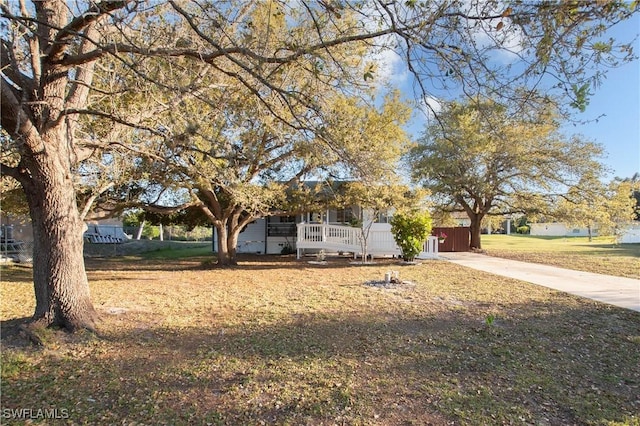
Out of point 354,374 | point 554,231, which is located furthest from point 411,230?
point 554,231

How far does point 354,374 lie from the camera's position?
394 centimetres

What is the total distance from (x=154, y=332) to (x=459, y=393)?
4.22m

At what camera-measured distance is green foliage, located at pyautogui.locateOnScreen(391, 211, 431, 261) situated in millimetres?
14219

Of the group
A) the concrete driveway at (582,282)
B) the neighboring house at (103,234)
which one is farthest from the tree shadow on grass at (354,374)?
the neighboring house at (103,234)

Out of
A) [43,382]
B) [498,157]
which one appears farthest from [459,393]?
[498,157]

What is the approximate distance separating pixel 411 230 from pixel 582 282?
5.82 m

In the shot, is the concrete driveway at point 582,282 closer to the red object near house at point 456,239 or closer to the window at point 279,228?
the red object near house at point 456,239

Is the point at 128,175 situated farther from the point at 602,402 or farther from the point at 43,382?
the point at 602,402

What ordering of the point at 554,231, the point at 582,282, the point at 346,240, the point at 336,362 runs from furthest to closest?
the point at 554,231
the point at 346,240
the point at 582,282
the point at 336,362

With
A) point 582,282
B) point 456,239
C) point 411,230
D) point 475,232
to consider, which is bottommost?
point 582,282

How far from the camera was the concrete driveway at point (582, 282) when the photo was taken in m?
7.65

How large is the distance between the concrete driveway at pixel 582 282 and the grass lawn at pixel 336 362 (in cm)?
74

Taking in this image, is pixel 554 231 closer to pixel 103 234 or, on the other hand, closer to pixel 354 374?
pixel 103 234

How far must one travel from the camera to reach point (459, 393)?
351 centimetres
